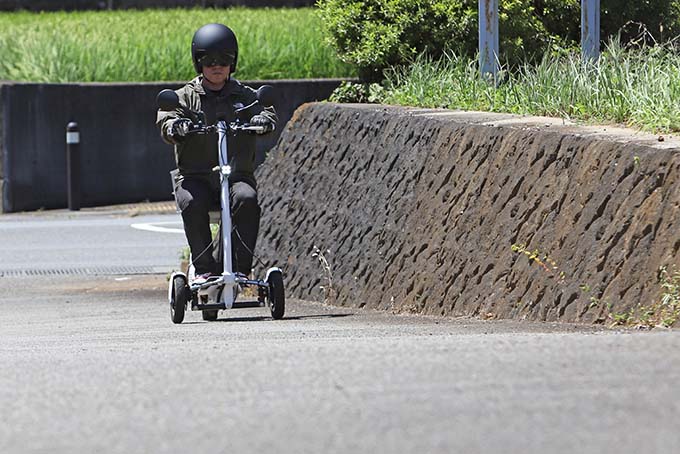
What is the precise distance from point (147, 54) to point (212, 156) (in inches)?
548

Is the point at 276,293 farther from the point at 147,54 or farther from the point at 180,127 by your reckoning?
the point at 147,54

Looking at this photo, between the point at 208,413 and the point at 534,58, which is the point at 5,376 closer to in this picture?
the point at 208,413

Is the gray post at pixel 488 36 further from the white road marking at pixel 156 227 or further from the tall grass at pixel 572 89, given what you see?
the white road marking at pixel 156 227

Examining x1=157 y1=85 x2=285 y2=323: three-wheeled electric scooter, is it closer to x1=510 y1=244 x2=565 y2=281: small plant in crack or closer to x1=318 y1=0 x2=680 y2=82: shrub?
x1=510 y1=244 x2=565 y2=281: small plant in crack

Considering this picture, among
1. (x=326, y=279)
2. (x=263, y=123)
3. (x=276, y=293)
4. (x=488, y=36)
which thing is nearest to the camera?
(x=263, y=123)

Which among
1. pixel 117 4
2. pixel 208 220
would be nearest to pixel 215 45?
pixel 208 220

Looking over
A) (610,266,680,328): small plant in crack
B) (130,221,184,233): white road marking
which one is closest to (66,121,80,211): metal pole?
(130,221,184,233): white road marking

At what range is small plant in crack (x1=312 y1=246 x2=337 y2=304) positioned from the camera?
1208cm

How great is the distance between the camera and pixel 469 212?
10156 mm

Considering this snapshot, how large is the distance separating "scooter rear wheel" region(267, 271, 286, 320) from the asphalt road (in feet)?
5.30

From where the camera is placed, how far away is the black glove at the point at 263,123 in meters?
9.60

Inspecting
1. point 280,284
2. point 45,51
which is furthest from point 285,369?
point 45,51

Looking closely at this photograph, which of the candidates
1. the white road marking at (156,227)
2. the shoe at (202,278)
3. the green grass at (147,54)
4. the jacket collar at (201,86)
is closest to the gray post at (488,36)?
the jacket collar at (201,86)

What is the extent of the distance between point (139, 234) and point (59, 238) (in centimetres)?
91
